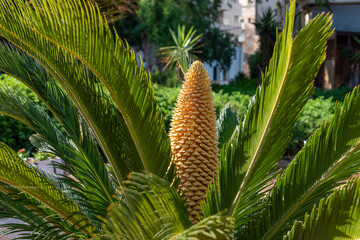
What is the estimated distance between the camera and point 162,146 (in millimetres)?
2617

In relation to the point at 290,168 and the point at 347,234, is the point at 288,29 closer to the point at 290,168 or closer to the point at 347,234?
the point at 290,168

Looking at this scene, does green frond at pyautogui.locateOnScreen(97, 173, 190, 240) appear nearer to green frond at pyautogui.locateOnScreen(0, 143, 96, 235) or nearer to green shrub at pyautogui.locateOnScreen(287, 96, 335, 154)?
→ green frond at pyautogui.locateOnScreen(0, 143, 96, 235)

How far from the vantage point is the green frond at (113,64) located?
2.21 metres

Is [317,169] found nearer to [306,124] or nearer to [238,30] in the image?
[306,124]

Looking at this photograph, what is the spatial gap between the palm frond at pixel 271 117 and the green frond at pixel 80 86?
1.99 ft

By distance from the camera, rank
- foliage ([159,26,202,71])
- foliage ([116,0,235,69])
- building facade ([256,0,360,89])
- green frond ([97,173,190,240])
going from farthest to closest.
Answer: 1. building facade ([256,0,360,89])
2. foliage ([116,0,235,69])
3. foliage ([159,26,202,71])
4. green frond ([97,173,190,240])

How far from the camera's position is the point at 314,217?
2217mm

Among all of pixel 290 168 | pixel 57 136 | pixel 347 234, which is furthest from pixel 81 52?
pixel 347 234

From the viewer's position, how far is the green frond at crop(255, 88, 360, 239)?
7.77 feet

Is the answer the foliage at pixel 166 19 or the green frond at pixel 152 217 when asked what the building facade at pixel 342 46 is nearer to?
the foliage at pixel 166 19

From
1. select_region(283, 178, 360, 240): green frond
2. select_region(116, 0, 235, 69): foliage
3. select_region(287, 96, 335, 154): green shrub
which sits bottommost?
select_region(287, 96, 335, 154): green shrub

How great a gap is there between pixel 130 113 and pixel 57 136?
781 mm

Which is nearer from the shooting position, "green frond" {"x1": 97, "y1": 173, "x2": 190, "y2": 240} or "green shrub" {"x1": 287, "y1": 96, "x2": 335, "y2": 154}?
"green frond" {"x1": 97, "y1": 173, "x2": 190, "y2": 240}

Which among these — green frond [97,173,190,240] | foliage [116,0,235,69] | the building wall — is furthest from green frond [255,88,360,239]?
the building wall
